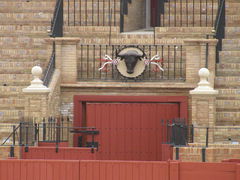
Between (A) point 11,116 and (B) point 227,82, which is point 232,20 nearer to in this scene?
(B) point 227,82

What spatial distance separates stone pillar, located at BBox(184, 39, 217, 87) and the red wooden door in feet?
3.51

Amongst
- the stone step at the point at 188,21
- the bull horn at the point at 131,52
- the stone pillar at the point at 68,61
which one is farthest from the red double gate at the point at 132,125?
the stone step at the point at 188,21

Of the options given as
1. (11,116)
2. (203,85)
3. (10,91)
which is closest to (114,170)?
(203,85)

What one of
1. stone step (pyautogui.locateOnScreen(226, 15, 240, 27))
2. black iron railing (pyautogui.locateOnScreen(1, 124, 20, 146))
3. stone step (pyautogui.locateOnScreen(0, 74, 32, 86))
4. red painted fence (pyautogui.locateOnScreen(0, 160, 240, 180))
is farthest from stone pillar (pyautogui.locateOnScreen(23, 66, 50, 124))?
stone step (pyautogui.locateOnScreen(226, 15, 240, 27))

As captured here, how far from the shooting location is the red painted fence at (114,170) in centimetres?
2089

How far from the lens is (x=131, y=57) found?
25.5m

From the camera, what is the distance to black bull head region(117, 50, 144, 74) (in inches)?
1003

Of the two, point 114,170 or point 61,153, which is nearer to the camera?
point 114,170

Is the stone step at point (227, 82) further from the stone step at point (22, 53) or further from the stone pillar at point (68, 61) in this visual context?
the stone step at point (22, 53)

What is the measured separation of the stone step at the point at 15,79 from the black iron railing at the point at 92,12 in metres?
3.40

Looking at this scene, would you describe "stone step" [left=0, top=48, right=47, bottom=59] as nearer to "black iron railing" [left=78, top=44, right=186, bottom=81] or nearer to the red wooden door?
"black iron railing" [left=78, top=44, right=186, bottom=81]

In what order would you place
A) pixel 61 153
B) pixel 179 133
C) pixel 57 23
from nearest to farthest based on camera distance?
pixel 179 133
pixel 61 153
pixel 57 23

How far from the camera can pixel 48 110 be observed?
2409 centimetres

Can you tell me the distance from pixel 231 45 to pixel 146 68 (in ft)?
10.7
